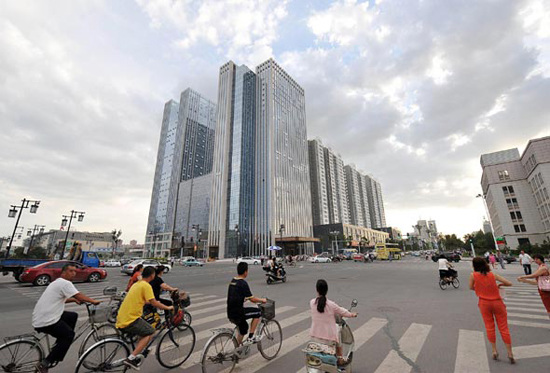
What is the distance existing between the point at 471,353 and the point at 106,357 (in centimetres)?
659

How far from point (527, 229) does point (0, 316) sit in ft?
284

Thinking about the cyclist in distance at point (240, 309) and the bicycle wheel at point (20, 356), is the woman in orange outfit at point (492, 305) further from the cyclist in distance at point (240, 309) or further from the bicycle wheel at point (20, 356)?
the bicycle wheel at point (20, 356)

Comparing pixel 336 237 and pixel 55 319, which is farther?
pixel 336 237

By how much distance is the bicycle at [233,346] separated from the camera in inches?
154

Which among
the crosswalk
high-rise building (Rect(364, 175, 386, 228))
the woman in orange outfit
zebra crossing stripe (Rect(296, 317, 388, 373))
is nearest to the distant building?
high-rise building (Rect(364, 175, 386, 228))

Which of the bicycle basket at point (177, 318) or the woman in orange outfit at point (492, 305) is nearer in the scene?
the woman in orange outfit at point (492, 305)

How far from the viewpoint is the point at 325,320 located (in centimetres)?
366

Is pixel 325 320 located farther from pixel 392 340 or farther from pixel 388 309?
pixel 388 309

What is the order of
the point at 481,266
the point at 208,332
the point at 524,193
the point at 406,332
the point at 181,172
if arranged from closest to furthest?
the point at 481,266
the point at 406,332
the point at 208,332
the point at 524,193
the point at 181,172

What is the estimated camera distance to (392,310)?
838cm

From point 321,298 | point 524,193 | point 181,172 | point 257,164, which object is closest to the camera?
point 321,298

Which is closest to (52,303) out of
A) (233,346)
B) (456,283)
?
(233,346)

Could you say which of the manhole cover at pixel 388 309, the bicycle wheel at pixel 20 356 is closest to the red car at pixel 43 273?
the bicycle wheel at pixel 20 356

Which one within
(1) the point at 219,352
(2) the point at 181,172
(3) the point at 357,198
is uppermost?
(2) the point at 181,172
